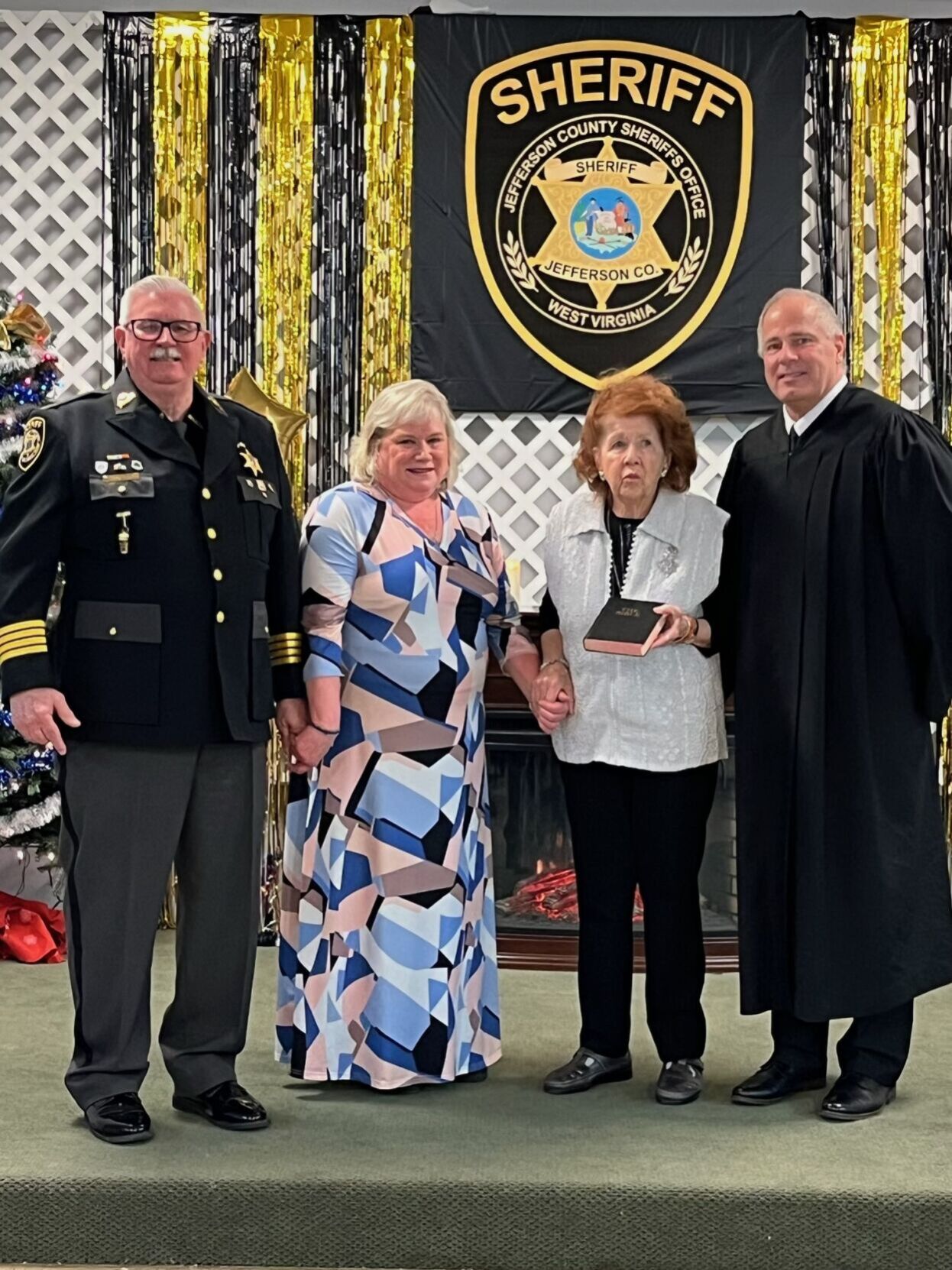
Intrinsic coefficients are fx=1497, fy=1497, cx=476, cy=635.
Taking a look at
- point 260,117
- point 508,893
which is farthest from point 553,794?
point 260,117

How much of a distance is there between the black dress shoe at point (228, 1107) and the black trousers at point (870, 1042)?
93cm

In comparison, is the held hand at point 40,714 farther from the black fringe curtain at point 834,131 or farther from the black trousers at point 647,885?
the black fringe curtain at point 834,131

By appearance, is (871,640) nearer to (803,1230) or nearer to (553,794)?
(803,1230)

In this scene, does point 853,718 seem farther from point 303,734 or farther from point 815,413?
point 303,734

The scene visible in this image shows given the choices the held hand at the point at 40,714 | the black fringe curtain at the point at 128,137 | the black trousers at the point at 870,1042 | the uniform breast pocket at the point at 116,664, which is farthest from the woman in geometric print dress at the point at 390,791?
the black fringe curtain at the point at 128,137

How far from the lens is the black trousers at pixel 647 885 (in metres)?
2.60

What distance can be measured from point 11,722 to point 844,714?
218 cm

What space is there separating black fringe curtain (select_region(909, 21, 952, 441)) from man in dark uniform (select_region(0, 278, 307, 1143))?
2646 millimetres

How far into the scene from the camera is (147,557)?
2393 mm

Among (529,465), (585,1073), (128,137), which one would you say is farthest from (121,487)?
(128,137)

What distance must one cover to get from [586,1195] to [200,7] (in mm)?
3625

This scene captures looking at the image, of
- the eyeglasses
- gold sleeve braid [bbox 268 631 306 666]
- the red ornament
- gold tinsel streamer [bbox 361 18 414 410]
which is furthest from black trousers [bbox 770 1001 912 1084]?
gold tinsel streamer [bbox 361 18 414 410]

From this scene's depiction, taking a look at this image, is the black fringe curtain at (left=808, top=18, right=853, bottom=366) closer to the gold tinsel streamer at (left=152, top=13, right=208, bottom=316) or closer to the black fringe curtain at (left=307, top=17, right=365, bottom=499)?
the black fringe curtain at (left=307, top=17, right=365, bottom=499)

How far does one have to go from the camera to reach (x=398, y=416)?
2.67 meters
